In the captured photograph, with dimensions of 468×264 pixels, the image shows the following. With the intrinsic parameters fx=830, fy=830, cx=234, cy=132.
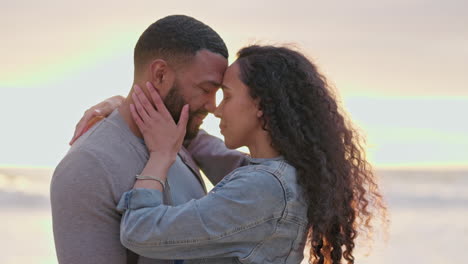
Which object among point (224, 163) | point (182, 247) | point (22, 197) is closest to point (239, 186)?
point (182, 247)

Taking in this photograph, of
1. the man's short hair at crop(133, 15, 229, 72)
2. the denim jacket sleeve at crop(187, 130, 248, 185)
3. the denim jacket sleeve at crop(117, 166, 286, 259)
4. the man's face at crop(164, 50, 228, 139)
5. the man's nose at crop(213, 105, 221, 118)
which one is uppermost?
the man's short hair at crop(133, 15, 229, 72)

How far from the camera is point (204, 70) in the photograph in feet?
10.4

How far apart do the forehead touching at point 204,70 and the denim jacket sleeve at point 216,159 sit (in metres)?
0.68

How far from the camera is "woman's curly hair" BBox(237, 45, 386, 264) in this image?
2.90 metres

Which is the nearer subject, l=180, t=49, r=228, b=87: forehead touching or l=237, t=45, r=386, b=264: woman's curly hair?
l=237, t=45, r=386, b=264: woman's curly hair

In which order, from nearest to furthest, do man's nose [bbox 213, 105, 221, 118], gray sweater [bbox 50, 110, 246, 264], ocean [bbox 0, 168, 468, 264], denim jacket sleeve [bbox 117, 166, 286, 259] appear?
1. denim jacket sleeve [bbox 117, 166, 286, 259]
2. gray sweater [bbox 50, 110, 246, 264]
3. man's nose [bbox 213, 105, 221, 118]
4. ocean [bbox 0, 168, 468, 264]

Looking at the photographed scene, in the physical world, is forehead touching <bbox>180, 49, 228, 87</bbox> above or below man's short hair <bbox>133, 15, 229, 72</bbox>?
below

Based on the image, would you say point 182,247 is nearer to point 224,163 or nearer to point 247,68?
point 247,68

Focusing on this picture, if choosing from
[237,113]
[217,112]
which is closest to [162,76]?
[217,112]

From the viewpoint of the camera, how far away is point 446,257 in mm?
9703

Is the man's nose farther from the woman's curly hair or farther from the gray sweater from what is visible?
the gray sweater

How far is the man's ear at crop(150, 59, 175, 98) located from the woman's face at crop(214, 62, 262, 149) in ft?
0.78

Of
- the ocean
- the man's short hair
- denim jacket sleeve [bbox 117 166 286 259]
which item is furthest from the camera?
the ocean

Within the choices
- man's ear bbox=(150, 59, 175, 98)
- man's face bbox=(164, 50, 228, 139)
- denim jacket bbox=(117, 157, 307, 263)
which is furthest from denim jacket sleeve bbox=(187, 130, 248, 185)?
denim jacket bbox=(117, 157, 307, 263)
